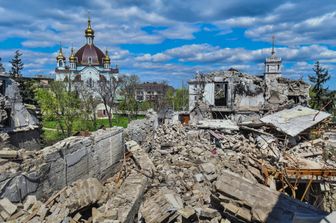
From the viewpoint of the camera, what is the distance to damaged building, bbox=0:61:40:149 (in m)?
16.8

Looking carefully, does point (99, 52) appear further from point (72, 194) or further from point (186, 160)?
point (72, 194)

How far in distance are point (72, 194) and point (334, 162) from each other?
36.4 feet

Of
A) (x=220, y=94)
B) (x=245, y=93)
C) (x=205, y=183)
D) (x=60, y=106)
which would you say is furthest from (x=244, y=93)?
(x=60, y=106)

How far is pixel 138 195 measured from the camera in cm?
850

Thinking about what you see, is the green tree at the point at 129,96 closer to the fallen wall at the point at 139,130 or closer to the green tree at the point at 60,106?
the green tree at the point at 60,106

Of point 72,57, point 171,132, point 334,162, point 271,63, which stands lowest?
point 334,162

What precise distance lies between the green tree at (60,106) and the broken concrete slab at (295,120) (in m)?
17.3

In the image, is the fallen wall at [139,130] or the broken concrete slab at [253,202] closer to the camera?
the broken concrete slab at [253,202]

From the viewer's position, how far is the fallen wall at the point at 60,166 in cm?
699

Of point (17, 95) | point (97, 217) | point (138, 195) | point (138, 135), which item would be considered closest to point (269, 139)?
point (138, 135)

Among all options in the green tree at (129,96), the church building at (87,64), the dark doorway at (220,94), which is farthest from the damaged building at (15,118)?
the church building at (87,64)

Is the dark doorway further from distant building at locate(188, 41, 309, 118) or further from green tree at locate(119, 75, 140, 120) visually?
green tree at locate(119, 75, 140, 120)

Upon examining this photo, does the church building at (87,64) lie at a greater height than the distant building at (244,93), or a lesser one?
greater

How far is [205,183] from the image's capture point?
10.5 meters
